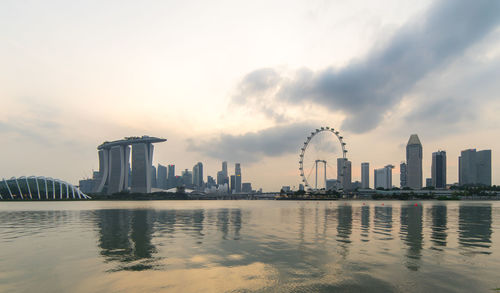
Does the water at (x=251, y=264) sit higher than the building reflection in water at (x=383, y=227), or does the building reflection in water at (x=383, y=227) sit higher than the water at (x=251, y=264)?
the water at (x=251, y=264)

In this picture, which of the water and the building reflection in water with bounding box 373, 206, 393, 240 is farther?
the building reflection in water with bounding box 373, 206, 393, 240

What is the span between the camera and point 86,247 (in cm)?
3019

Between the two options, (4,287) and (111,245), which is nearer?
(4,287)

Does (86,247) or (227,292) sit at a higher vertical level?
(227,292)

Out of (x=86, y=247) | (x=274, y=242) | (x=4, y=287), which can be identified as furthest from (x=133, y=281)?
(x=274, y=242)

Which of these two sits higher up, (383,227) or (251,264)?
(251,264)

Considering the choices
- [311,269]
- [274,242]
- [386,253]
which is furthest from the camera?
[274,242]

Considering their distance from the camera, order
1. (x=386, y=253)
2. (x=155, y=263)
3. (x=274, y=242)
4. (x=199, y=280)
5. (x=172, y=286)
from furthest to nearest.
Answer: (x=274, y=242)
(x=386, y=253)
(x=155, y=263)
(x=199, y=280)
(x=172, y=286)

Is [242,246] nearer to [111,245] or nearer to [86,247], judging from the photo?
[111,245]

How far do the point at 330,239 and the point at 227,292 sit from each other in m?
21.7

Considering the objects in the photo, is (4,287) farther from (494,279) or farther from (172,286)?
(494,279)

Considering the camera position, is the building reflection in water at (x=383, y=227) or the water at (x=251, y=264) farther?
the building reflection in water at (x=383, y=227)

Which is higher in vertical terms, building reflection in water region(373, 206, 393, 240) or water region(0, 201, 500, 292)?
water region(0, 201, 500, 292)

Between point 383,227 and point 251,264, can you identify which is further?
point 383,227
